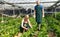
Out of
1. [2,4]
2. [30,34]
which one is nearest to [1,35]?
[30,34]

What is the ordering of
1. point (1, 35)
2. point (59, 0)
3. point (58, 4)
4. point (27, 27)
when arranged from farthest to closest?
point (58, 4), point (59, 0), point (27, 27), point (1, 35)

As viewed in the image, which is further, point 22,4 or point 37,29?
point 22,4

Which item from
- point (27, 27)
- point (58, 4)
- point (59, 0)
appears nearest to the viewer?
point (27, 27)

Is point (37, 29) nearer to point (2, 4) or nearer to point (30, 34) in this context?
point (30, 34)

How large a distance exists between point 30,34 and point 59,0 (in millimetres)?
6967

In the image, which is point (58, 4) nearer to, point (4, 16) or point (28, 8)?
point (28, 8)

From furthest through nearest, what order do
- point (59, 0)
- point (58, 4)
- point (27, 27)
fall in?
point (58, 4)
point (59, 0)
point (27, 27)

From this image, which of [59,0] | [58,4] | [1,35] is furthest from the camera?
[58,4]

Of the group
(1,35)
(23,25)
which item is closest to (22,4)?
(23,25)

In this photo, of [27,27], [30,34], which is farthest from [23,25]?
[30,34]

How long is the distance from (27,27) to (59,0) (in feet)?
19.8

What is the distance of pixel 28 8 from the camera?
1883 cm

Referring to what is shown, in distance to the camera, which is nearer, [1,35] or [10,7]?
[1,35]

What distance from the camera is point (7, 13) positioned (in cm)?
1917
